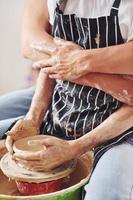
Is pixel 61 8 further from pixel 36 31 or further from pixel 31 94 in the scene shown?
pixel 31 94

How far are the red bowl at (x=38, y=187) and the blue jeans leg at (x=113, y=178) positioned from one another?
110 mm

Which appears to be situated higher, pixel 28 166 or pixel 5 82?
pixel 28 166

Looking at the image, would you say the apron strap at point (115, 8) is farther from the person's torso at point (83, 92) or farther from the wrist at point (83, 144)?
the wrist at point (83, 144)

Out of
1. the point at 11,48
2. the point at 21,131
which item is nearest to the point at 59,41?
the point at 21,131

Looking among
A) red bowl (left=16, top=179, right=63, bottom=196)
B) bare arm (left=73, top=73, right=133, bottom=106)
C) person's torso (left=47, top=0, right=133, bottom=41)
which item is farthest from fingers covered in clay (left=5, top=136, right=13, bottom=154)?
person's torso (left=47, top=0, right=133, bottom=41)

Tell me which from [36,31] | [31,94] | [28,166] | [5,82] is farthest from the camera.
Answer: [5,82]

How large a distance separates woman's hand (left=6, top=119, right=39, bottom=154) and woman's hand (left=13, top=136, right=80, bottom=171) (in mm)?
119

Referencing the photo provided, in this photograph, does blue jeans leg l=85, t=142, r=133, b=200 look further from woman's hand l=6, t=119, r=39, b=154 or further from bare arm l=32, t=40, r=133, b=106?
woman's hand l=6, t=119, r=39, b=154

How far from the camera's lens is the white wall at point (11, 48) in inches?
96.7

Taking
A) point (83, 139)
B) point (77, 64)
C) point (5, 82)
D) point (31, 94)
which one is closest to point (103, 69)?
point (77, 64)

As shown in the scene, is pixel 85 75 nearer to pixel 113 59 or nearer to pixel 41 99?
pixel 113 59

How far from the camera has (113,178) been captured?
1111 mm

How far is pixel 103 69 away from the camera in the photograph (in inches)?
47.2

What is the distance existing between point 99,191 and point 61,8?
59 centimetres
